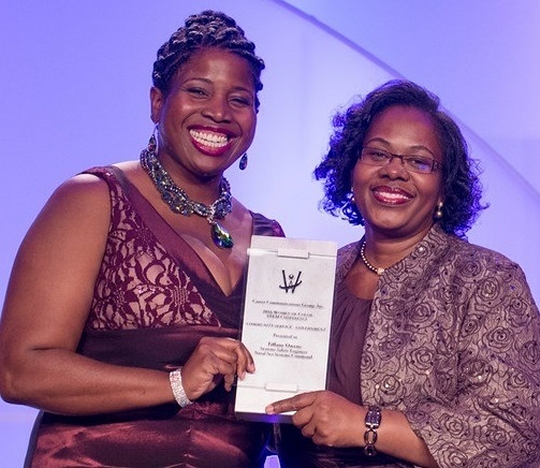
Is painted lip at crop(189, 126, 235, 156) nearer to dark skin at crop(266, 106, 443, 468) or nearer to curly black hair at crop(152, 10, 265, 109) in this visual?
curly black hair at crop(152, 10, 265, 109)

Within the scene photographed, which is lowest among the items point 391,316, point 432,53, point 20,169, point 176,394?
point 176,394

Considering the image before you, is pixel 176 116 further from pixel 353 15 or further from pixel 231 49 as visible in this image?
pixel 353 15

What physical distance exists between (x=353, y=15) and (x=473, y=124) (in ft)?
1.82

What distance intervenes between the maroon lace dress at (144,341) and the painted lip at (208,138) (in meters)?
0.24

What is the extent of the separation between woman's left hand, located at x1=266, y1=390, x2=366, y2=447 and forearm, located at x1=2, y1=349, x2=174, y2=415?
0.84 feet

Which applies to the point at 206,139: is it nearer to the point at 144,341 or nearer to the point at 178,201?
the point at 178,201

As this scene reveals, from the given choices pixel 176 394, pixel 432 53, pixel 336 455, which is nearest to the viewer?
pixel 176 394

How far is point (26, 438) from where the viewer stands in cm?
336

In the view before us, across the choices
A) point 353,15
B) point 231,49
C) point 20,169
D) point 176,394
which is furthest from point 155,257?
point 353,15

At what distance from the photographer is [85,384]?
89.9 inches

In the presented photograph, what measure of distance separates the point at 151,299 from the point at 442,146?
2.65 feet

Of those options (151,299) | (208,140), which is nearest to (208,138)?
(208,140)

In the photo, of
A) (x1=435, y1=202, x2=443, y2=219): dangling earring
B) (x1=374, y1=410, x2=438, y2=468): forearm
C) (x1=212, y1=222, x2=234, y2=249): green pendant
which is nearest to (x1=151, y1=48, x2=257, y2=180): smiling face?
(x1=212, y1=222, x2=234, y2=249): green pendant

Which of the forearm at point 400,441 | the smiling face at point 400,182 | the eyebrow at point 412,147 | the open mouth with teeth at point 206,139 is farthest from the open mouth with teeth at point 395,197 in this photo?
the forearm at point 400,441
